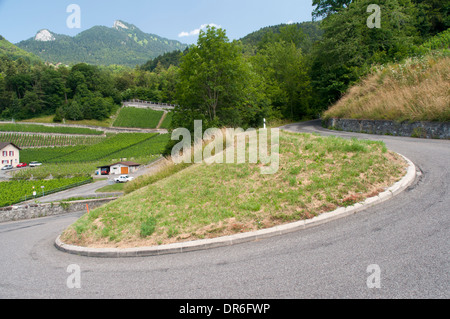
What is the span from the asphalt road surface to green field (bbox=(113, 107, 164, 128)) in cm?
10244

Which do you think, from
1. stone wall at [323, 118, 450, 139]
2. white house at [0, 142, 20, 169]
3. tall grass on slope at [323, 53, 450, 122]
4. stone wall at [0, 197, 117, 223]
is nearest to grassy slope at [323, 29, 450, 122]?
tall grass on slope at [323, 53, 450, 122]

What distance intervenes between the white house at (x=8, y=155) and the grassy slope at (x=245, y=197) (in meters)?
82.0

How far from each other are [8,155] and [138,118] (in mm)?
47991

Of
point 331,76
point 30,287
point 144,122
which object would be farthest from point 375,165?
point 144,122

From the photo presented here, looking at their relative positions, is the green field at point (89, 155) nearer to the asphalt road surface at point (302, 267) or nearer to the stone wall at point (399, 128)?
the stone wall at point (399, 128)

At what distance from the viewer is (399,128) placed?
15.3 metres

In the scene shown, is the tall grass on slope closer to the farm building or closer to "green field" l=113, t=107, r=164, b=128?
the farm building

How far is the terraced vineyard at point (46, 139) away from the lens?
8964 centimetres

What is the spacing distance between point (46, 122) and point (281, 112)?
100 m

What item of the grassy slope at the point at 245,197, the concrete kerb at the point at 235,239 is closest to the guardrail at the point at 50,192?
the grassy slope at the point at 245,197

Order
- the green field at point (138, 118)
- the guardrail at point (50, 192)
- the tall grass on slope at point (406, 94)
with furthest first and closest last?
the green field at point (138, 118) < the guardrail at point (50, 192) < the tall grass on slope at point (406, 94)

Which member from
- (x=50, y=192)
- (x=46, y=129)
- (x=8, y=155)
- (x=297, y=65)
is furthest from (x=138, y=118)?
(x=50, y=192)

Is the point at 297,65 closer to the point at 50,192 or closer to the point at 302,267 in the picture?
the point at 50,192

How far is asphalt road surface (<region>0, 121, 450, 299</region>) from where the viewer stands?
3.85 m
